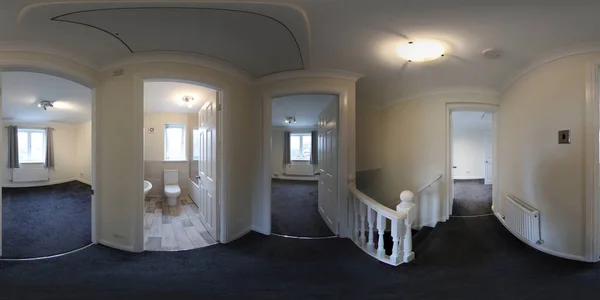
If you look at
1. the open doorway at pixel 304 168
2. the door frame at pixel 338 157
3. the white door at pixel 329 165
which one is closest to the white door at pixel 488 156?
the open doorway at pixel 304 168

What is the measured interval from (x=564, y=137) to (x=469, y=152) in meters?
6.56

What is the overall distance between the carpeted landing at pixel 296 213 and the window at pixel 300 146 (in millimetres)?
1824

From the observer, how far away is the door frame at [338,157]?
10.8 ft

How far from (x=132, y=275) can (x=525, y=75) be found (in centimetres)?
454

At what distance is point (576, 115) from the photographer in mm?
2584

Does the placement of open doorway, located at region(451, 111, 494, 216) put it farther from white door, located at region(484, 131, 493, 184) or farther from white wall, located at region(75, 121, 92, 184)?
white wall, located at region(75, 121, 92, 184)

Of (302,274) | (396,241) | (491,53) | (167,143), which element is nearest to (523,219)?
(396,241)

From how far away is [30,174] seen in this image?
24.3ft

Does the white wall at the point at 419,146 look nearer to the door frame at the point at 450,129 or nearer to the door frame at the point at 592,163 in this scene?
the door frame at the point at 450,129

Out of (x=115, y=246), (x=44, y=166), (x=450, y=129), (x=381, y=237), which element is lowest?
(x=115, y=246)

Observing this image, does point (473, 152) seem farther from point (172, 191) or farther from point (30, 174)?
point (30, 174)

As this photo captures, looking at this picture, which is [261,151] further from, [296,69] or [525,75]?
[525,75]

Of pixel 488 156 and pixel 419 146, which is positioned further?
pixel 488 156

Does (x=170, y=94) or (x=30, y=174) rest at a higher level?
(x=170, y=94)
